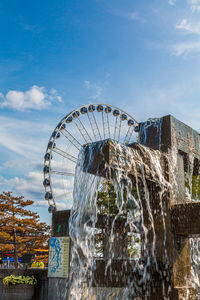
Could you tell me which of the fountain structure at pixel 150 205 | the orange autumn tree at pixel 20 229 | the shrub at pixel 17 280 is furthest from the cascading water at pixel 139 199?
the orange autumn tree at pixel 20 229

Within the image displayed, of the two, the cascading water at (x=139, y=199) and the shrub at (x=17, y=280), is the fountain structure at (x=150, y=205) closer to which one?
the cascading water at (x=139, y=199)

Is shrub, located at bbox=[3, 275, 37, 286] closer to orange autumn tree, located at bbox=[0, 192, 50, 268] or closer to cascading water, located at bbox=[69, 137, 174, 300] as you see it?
cascading water, located at bbox=[69, 137, 174, 300]

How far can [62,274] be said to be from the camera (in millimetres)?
8266

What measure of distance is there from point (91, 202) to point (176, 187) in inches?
52.7

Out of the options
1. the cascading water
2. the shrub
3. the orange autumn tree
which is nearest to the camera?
the cascading water

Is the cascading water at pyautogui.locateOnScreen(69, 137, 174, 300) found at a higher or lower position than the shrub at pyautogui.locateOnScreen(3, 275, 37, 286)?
higher

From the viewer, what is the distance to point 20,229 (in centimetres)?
2303

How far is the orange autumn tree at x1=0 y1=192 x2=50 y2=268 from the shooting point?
2294 cm

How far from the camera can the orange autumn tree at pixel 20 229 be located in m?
22.9

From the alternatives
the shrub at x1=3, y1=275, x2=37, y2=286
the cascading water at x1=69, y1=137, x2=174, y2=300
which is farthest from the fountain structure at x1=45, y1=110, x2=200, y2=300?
the shrub at x1=3, y1=275, x2=37, y2=286

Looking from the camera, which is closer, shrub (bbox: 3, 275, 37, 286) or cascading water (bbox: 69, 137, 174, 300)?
cascading water (bbox: 69, 137, 174, 300)

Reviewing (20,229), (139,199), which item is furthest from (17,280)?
(20,229)

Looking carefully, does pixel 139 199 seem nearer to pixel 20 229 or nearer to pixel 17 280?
pixel 17 280

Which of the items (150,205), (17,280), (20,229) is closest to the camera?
(150,205)
